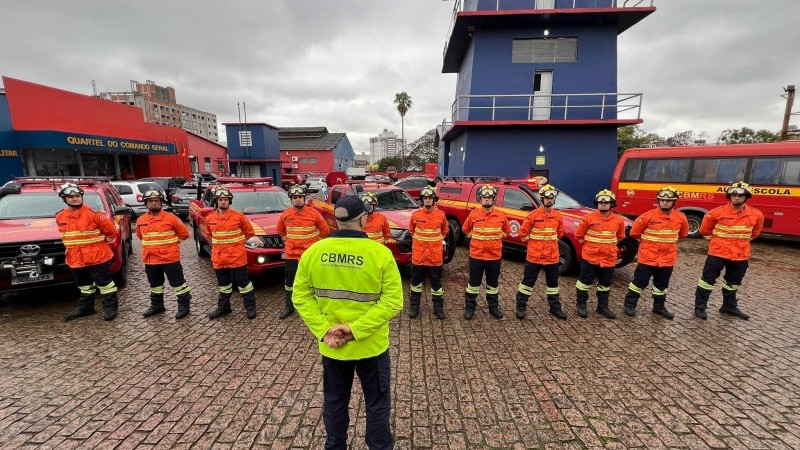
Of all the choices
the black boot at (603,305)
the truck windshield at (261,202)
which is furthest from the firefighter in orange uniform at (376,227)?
the black boot at (603,305)

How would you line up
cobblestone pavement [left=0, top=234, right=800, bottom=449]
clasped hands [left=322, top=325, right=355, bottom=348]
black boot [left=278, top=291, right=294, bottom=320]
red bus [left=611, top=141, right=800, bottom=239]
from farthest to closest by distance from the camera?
red bus [left=611, top=141, right=800, bottom=239]
black boot [left=278, top=291, right=294, bottom=320]
cobblestone pavement [left=0, top=234, right=800, bottom=449]
clasped hands [left=322, top=325, right=355, bottom=348]

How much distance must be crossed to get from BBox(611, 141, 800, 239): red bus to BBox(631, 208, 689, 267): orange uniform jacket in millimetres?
6819

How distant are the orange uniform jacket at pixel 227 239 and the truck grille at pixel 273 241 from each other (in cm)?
76

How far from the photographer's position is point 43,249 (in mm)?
4723

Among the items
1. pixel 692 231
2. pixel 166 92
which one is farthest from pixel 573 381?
pixel 166 92

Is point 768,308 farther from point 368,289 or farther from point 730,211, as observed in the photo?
point 368,289

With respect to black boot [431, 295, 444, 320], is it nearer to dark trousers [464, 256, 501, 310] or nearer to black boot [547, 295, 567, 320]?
dark trousers [464, 256, 501, 310]

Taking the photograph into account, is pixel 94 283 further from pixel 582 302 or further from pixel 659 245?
pixel 659 245

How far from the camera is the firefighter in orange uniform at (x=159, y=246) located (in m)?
4.65

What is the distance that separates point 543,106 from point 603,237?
10968mm

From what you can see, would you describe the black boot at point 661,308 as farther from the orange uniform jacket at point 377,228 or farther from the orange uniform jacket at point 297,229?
the orange uniform jacket at point 297,229

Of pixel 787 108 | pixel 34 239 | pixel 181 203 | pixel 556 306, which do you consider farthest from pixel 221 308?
pixel 787 108

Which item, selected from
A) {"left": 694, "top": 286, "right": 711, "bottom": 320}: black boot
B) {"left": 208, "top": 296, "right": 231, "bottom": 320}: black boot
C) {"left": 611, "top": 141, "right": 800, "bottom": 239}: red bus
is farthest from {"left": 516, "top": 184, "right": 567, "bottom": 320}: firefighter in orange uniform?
{"left": 611, "top": 141, "right": 800, "bottom": 239}: red bus

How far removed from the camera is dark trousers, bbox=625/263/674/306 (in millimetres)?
4859
